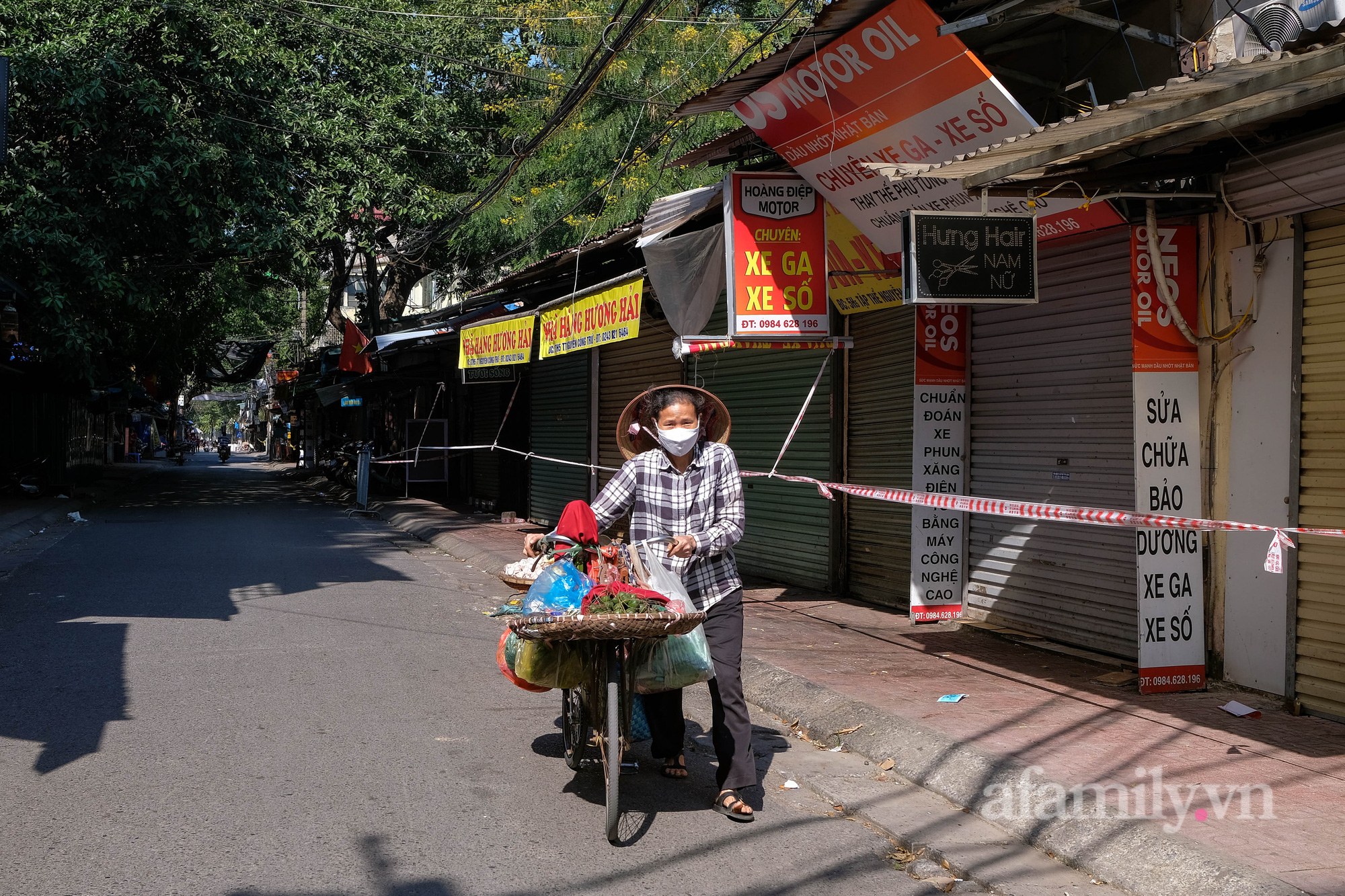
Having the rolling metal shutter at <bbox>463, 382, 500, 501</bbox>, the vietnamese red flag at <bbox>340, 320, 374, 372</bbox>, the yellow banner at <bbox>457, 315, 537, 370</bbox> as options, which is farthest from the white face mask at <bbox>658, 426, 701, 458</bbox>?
the vietnamese red flag at <bbox>340, 320, 374, 372</bbox>

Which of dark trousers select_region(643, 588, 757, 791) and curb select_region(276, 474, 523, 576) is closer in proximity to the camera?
dark trousers select_region(643, 588, 757, 791)

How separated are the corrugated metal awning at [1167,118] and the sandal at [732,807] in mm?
3475

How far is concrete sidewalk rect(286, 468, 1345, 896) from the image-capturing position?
388 centimetres

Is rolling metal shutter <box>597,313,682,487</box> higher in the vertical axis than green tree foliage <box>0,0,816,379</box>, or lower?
lower

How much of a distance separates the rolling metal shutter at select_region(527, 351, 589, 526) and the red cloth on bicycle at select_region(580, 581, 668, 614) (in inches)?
452

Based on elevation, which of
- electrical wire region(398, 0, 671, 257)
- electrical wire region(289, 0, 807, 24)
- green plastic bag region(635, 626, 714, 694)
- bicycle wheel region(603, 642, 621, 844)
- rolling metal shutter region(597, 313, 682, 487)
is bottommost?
bicycle wheel region(603, 642, 621, 844)

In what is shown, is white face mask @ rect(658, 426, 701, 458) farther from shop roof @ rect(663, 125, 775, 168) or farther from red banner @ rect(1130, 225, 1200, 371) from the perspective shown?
shop roof @ rect(663, 125, 775, 168)

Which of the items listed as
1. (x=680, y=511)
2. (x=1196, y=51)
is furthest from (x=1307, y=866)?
(x=1196, y=51)

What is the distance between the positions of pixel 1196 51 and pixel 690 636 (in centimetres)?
497

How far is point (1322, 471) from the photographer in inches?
225

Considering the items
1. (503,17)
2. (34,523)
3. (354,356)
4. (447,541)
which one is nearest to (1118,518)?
(447,541)

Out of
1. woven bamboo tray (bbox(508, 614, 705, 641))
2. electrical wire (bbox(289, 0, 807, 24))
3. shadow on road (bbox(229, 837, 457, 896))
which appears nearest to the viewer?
shadow on road (bbox(229, 837, 457, 896))

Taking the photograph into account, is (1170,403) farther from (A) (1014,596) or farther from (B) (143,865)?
(B) (143,865)

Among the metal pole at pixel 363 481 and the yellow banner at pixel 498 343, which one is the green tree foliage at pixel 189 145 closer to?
the metal pole at pixel 363 481
